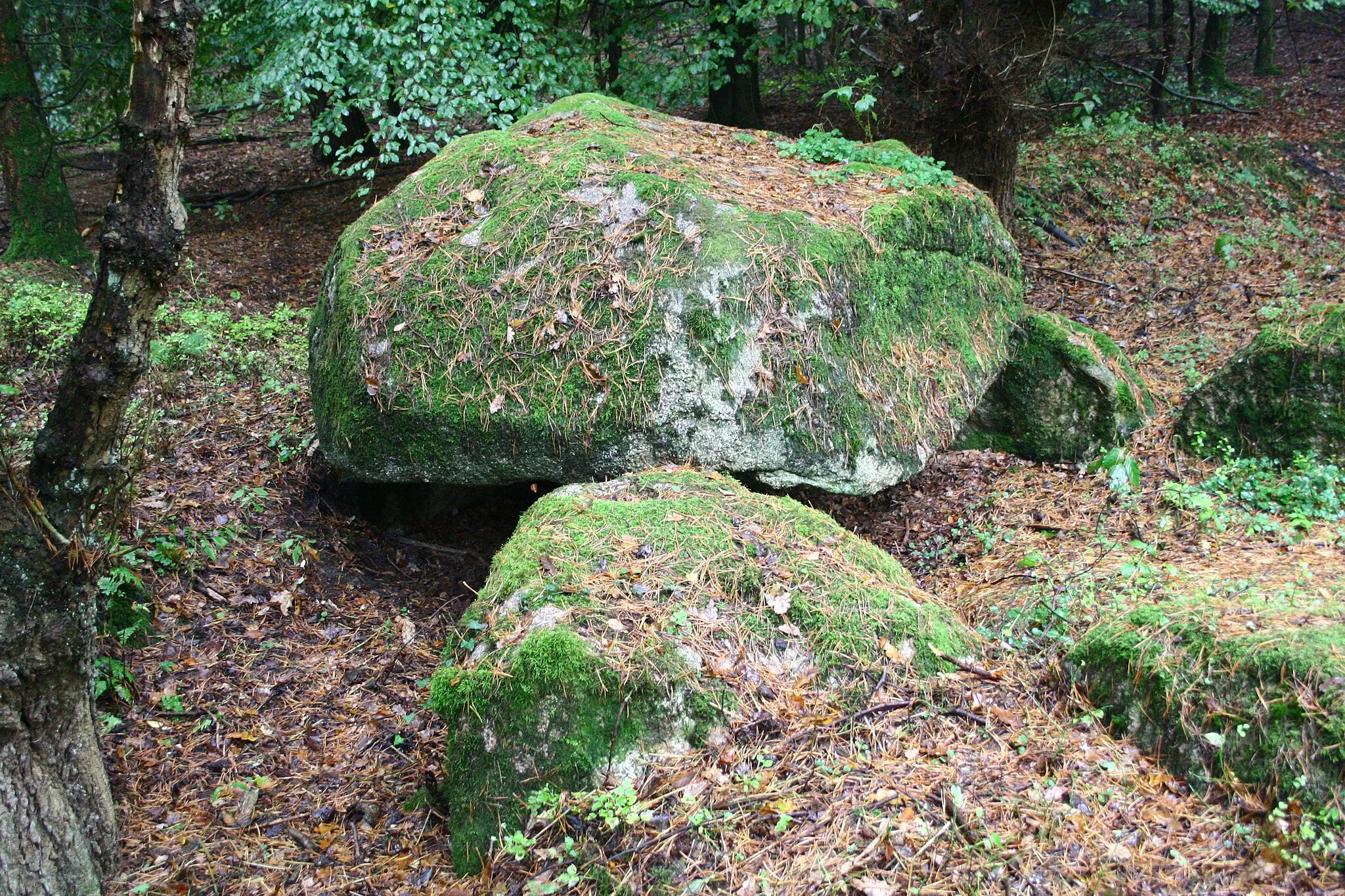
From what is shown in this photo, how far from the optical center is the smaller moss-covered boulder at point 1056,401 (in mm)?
5906

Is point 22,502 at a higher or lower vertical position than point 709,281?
lower

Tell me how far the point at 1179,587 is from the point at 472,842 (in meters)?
3.04

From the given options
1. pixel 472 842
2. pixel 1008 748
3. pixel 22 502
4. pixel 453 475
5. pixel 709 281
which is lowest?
pixel 472 842

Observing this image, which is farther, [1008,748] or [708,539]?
[708,539]

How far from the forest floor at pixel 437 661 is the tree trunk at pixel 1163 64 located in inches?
206

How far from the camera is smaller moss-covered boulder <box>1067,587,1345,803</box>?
8.80ft

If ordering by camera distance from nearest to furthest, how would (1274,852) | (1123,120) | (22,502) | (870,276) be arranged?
(1274,852) < (22,502) < (870,276) < (1123,120)

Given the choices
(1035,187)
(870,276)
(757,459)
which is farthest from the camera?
(1035,187)

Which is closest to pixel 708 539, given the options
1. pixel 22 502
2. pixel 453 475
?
pixel 453 475

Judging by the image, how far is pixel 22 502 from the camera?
9.62 ft

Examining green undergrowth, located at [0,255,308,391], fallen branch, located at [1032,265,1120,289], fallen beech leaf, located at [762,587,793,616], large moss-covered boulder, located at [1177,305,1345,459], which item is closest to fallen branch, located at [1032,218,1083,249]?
fallen branch, located at [1032,265,1120,289]

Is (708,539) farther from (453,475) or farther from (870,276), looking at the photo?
(870,276)

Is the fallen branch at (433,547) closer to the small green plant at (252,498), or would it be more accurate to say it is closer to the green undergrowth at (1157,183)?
the small green plant at (252,498)

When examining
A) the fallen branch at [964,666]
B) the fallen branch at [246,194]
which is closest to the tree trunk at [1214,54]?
the fallen branch at [246,194]
